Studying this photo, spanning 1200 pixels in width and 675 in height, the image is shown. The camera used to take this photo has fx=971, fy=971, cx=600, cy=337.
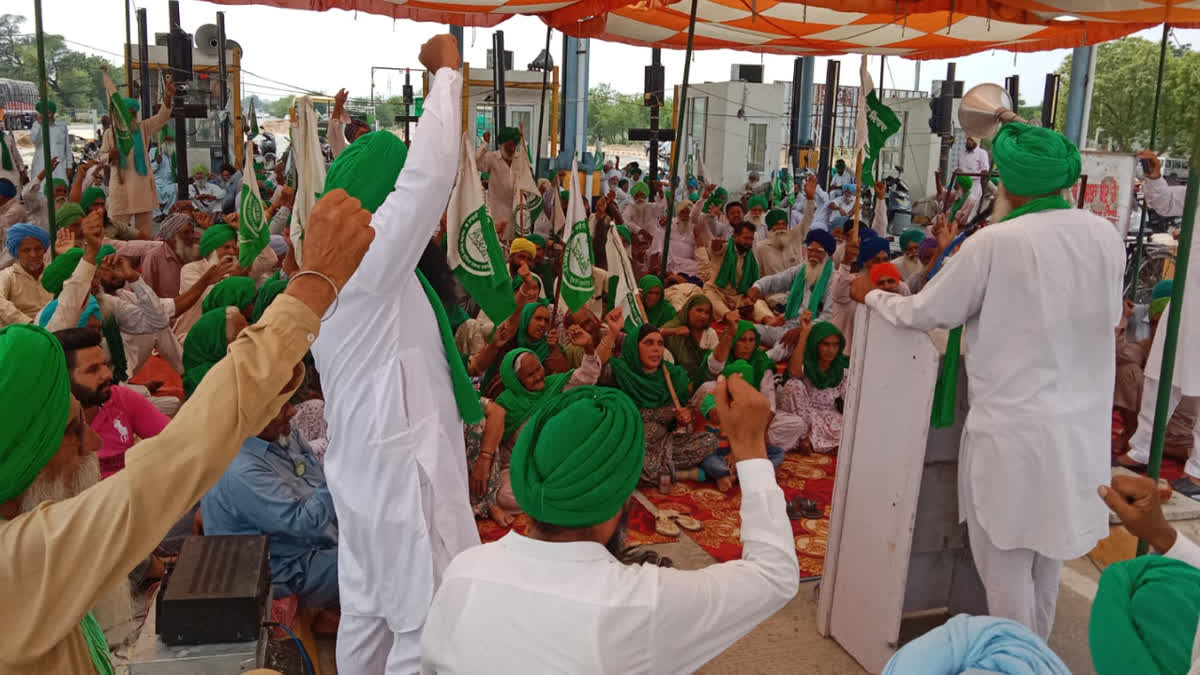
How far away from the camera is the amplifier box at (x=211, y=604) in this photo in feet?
6.27

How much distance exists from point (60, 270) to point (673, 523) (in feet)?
9.83

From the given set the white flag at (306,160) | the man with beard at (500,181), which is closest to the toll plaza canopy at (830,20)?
the man with beard at (500,181)

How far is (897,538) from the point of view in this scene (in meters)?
2.84

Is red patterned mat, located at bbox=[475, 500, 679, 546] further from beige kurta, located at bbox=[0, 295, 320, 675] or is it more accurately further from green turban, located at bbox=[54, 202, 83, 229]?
green turban, located at bbox=[54, 202, 83, 229]

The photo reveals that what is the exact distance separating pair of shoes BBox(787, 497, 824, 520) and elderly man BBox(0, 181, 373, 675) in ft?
11.5

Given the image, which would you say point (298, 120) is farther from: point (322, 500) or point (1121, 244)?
point (1121, 244)

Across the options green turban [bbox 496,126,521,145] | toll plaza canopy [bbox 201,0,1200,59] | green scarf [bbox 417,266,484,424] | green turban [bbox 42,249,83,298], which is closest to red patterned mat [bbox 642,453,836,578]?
green scarf [bbox 417,266,484,424]

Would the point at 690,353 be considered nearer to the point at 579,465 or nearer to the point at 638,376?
the point at 638,376

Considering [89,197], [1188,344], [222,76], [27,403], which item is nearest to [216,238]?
[89,197]

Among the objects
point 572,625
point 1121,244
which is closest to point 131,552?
point 572,625

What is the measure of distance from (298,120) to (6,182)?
487 cm

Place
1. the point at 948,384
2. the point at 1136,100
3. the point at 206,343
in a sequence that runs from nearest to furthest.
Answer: the point at 948,384 < the point at 206,343 < the point at 1136,100

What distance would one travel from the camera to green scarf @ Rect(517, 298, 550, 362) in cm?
482

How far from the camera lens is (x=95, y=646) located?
1360mm
